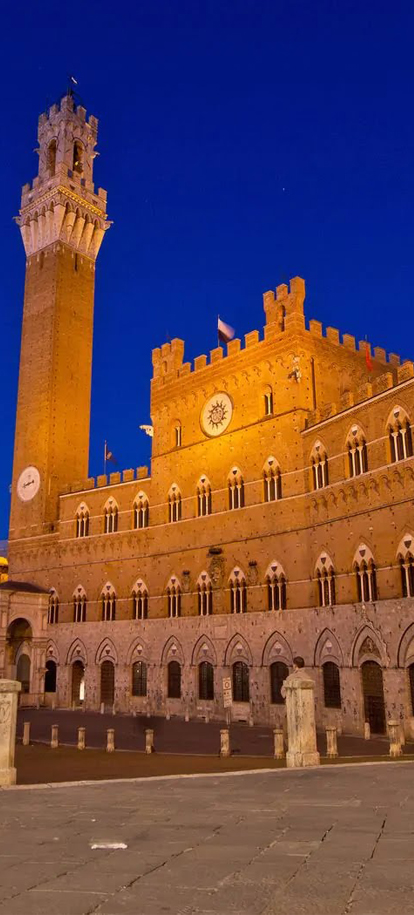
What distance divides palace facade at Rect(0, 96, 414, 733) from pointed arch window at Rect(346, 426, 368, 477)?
10 centimetres

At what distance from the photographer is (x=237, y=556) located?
104 ft

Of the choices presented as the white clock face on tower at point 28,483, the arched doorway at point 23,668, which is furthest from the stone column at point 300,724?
the white clock face on tower at point 28,483

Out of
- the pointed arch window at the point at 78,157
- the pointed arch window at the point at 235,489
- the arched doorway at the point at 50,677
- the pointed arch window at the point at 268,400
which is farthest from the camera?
the pointed arch window at the point at 78,157

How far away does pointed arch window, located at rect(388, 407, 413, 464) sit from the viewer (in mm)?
23973

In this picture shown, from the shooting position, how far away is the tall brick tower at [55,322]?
1729 inches

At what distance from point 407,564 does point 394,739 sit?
25.6 feet

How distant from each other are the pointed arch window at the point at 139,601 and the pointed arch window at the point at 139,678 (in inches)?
89.3

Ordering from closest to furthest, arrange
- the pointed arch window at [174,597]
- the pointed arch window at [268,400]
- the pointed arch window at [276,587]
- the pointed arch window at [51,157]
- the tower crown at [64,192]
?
the pointed arch window at [276,587]
the pointed arch window at [268,400]
the pointed arch window at [174,597]
the tower crown at [64,192]
the pointed arch window at [51,157]

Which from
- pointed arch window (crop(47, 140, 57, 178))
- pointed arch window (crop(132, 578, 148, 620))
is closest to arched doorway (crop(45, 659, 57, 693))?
pointed arch window (crop(132, 578, 148, 620))

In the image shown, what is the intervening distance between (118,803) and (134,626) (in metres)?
27.6

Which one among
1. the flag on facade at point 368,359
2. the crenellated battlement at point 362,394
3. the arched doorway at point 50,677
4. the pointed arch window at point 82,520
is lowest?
the arched doorway at point 50,677

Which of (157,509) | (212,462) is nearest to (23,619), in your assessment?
(157,509)

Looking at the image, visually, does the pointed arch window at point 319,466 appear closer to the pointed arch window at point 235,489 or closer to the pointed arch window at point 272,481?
the pointed arch window at point 272,481

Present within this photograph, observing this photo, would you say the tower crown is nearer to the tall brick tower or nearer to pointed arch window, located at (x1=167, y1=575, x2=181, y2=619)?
the tall brick tower
